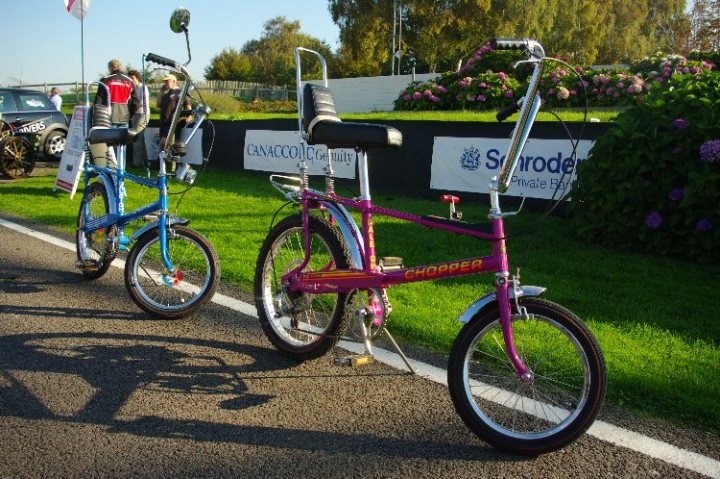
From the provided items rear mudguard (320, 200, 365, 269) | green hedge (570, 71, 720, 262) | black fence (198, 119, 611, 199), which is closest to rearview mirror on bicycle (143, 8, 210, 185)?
rear mudguard (320, 200, 365, 269)

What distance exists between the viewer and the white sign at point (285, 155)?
1254 centimetres

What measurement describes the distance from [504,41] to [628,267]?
14.5 ft

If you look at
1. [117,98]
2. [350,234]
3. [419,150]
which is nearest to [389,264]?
[350,234]

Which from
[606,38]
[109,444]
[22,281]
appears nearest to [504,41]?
[109,444]

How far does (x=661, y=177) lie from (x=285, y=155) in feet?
27.8

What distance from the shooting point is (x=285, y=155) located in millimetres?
14047

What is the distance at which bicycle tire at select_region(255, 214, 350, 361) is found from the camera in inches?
156

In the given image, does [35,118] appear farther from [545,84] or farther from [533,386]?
[533,386]

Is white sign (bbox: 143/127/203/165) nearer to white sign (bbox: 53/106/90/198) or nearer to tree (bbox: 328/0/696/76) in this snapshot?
white sign (bbox: 53/106/90/198)

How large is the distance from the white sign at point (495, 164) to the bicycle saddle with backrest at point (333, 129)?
517 centimetres

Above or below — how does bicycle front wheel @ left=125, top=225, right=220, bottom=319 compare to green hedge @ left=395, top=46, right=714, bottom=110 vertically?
below

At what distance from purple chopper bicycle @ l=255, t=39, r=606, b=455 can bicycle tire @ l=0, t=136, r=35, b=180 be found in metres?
12.1

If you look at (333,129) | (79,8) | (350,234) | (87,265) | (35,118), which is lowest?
(87,265)

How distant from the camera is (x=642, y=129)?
24.7 feet
